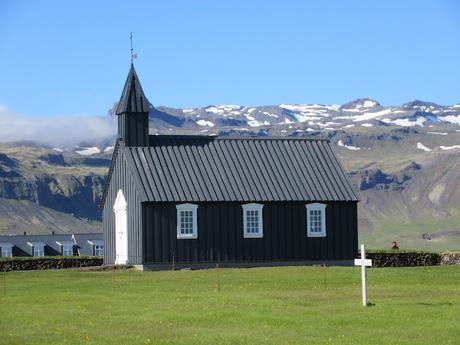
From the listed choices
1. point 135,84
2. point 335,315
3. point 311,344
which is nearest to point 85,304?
point 335,315

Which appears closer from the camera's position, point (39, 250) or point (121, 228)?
point (121, 228)

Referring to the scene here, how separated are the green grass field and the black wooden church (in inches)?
346

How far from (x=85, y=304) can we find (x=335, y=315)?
9531mm

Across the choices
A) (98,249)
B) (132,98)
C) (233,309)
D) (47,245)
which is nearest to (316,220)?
(132,98)

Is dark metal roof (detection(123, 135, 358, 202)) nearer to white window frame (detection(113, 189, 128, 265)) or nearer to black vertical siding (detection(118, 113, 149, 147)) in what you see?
black vertical siding (detection(118, 113, 149, 147))

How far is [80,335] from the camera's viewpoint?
3189 cm

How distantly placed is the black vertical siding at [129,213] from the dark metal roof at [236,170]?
3.27 ft

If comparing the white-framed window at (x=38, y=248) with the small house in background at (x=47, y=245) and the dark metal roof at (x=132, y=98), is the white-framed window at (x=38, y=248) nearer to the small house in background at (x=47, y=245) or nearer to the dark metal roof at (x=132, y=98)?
the small house in background at (x=47, y=245)

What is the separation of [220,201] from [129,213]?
18.0ft

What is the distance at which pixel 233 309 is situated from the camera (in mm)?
37594

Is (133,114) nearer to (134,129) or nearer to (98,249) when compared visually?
(134,129)

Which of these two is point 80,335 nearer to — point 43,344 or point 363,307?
point 43,344

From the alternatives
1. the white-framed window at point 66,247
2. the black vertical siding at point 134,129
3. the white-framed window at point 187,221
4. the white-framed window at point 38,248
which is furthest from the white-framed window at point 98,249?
the white-framed window at point 187,221

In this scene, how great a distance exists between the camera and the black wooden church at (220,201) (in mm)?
63781
